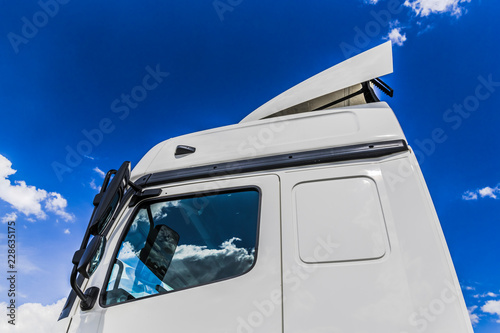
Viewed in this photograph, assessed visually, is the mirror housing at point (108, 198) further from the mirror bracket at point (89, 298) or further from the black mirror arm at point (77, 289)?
the mirror bracket at point (89, 298)

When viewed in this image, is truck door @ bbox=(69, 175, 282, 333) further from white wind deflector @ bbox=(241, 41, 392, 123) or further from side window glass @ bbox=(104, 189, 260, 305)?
white wind deflector @ bbox=(241, 41, 392, 123)

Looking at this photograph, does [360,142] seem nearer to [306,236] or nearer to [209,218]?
[306,236]

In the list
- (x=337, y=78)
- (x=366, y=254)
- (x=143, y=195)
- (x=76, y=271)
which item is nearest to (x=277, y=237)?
(x=366, y=254)

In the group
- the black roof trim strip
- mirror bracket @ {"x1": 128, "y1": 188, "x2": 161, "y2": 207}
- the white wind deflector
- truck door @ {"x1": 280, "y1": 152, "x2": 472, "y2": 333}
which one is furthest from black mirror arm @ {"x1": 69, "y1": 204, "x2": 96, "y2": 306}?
the white wind deflector

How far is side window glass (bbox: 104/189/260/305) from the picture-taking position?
182cm

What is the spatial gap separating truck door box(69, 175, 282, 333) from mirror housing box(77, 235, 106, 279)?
0.22 m

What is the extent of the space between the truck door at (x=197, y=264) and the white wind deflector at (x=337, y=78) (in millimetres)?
855

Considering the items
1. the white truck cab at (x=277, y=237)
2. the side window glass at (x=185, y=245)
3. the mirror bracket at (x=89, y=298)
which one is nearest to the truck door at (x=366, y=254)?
the white truck cab at (x=277, y=237)

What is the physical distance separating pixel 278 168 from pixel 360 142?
0.47m

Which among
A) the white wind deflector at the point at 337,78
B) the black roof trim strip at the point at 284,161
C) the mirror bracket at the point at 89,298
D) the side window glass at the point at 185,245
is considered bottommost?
the mirror bracket at the point at 89,298

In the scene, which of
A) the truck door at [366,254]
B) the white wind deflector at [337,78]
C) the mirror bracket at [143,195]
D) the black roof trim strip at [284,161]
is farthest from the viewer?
the white wind deflector at [337,78]

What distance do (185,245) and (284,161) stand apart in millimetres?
748

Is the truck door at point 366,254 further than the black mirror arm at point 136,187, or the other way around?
the black mirror arm at point 136,187

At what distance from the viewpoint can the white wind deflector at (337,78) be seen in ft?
7.52
